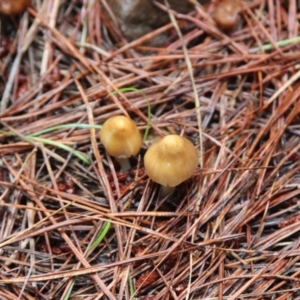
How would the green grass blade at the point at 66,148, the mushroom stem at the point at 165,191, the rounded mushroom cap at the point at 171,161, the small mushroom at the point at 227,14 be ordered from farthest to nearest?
the small mushroom at the point at 227,14
the green grass blade at the point at 66,148
the mushroom stem at the point at 165,191
the rounded mushroom cap at the point at 171,161

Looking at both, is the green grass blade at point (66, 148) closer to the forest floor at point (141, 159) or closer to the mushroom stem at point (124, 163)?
the forest floor at point (141, 159)

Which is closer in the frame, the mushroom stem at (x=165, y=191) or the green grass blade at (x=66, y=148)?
the mushroom stem at (x=165, y=191)

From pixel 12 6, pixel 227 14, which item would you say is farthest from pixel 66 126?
pixel 227 14

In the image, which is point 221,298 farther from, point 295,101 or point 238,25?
point 238,25

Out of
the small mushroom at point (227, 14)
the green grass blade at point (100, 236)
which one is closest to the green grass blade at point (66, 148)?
the green grass blade at point (100, 236)

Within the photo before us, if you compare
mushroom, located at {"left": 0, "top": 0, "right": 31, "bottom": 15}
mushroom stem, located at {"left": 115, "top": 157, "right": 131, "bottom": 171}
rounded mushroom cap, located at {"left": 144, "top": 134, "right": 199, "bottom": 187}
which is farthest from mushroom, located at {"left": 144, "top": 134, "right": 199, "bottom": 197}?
mushroom, located at {"left": 0, "top": 0, "right": 31, "bottom": 15}

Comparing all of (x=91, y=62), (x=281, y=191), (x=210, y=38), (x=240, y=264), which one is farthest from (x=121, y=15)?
(x=240, y=264)

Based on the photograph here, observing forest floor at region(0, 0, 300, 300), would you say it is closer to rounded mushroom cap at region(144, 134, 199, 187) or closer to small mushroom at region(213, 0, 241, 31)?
small mushroom at region(213, 0, 241, 31)
